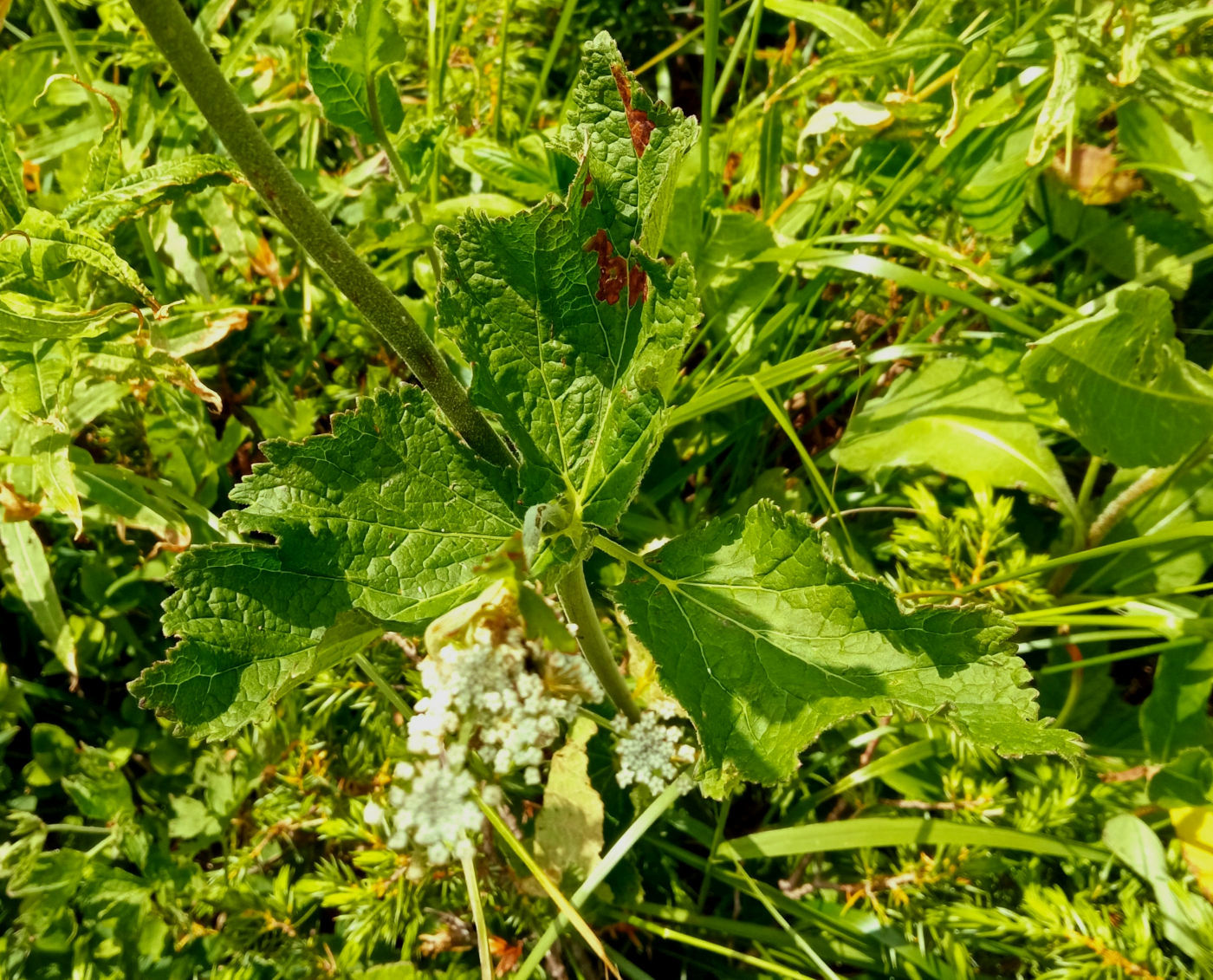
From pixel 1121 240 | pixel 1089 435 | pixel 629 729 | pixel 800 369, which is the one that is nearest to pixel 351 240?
pixel 800 369

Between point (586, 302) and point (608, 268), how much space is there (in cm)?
6

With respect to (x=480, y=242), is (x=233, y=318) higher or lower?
lower

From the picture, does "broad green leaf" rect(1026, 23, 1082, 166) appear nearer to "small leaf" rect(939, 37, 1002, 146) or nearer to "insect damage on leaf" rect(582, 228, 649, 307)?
"small leaf" rect(939, 37, 1002, 146)

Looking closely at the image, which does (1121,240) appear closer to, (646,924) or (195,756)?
(646,924)

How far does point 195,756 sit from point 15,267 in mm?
1256

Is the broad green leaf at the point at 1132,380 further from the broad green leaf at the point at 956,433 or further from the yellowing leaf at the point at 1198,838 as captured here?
the yellowing leaf at the point at 1198,838

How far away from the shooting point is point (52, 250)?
148cm

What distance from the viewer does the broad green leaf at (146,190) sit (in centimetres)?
136

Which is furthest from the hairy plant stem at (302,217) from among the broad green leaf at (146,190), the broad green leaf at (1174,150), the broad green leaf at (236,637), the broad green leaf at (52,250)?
the broad green leaf at (1174,150)

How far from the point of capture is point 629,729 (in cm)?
168

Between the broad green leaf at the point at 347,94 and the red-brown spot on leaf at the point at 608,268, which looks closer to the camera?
the red-brown spot on leaf at the point at 608,268

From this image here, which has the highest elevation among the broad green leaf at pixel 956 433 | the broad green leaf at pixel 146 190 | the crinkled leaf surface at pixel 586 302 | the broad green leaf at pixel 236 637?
the broad green leaf at pixel 146 190

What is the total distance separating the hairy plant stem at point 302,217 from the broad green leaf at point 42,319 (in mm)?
499

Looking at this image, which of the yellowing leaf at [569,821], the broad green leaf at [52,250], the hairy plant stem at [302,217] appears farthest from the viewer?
the yellowing leaf at [569,821]
